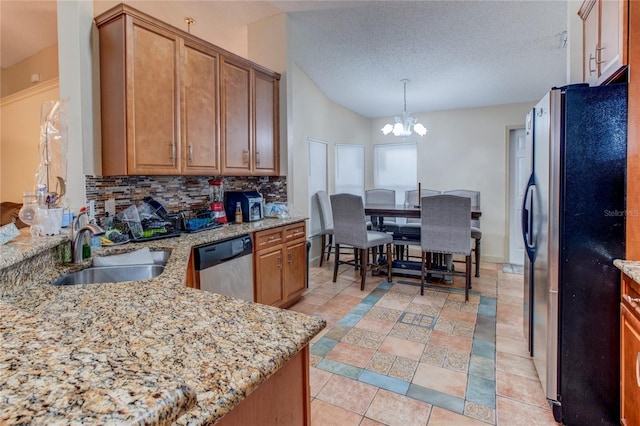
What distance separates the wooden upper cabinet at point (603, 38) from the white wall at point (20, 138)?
4.62m

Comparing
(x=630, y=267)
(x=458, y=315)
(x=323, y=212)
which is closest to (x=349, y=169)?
(x=323, y=212)

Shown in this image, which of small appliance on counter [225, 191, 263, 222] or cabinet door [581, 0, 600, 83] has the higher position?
cabinet door [581, 0, 600, 83]

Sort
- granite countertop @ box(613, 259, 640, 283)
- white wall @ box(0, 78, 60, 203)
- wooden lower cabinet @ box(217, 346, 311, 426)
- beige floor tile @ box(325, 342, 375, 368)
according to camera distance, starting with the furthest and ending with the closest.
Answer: white wall @ box(0, 78, 60, 203) → beige floor tile @ box(325, 342, 375, 368) → granite countertop @ box(613, 259, 640, 283) → wooden lower cabinet @ box(217, 346, 311, 426)

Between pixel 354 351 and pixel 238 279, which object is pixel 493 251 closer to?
pixel 354 351

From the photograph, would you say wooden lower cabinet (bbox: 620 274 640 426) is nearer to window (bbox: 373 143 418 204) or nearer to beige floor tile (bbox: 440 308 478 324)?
beige floor tile (bbox: 440 308 478 324)

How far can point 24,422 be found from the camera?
1.44ft

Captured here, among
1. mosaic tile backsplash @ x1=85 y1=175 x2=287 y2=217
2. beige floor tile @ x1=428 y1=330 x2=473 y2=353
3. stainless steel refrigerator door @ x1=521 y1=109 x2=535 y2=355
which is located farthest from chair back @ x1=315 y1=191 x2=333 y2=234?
stainless steel refrigerator door @ x1=521 y1=109 x2=535 y2=355

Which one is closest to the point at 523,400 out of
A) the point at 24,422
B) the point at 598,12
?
the point at 598,12

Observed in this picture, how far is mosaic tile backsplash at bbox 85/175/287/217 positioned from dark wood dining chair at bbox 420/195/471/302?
1.53 metres

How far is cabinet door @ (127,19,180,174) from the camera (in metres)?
2.22

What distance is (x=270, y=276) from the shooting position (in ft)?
9.63

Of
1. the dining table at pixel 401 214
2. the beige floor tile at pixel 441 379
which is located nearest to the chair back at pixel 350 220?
the dining table at pixel 401 214

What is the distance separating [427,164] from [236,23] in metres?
3.68

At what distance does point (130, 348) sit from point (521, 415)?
2.00 m
